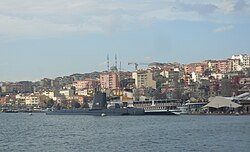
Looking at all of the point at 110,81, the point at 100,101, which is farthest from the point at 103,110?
the point at 110,81

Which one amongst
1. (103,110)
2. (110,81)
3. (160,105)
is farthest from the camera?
(110,81)

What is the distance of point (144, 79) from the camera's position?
16225cm

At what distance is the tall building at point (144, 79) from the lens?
15762cm

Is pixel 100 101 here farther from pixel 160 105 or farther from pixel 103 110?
pixel 160 105

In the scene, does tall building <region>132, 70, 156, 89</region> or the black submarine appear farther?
tall building <region>132, 70, 156, 89</region>

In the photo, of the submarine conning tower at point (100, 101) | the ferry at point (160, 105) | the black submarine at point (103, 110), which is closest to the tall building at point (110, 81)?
the ferry at point (160, 105)

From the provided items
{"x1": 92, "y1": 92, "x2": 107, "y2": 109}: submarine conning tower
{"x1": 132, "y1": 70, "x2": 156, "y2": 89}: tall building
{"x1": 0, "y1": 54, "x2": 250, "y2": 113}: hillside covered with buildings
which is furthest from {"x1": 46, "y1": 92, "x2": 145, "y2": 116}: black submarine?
{"x1": 132, "y1": 70, "x2": 156, "y2": 89}: tall building

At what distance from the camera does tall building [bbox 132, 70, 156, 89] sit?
157625mm

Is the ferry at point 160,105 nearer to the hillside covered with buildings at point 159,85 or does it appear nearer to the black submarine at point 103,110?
the black submarine at point 103,110

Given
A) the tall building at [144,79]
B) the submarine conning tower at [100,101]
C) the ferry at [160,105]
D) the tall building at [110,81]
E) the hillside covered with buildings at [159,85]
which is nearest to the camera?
the submarine conning tower at [100,101]

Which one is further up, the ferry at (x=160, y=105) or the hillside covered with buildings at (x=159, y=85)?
the hillside covered with buildings at (x=159, y=85)

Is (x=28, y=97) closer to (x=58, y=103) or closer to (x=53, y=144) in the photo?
(x=58, y=103)

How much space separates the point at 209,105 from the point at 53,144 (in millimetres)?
59788

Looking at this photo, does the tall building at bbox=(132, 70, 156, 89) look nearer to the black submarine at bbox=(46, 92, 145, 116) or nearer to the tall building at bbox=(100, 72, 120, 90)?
the tall building at bbox=(100, 72, 120, 90)
